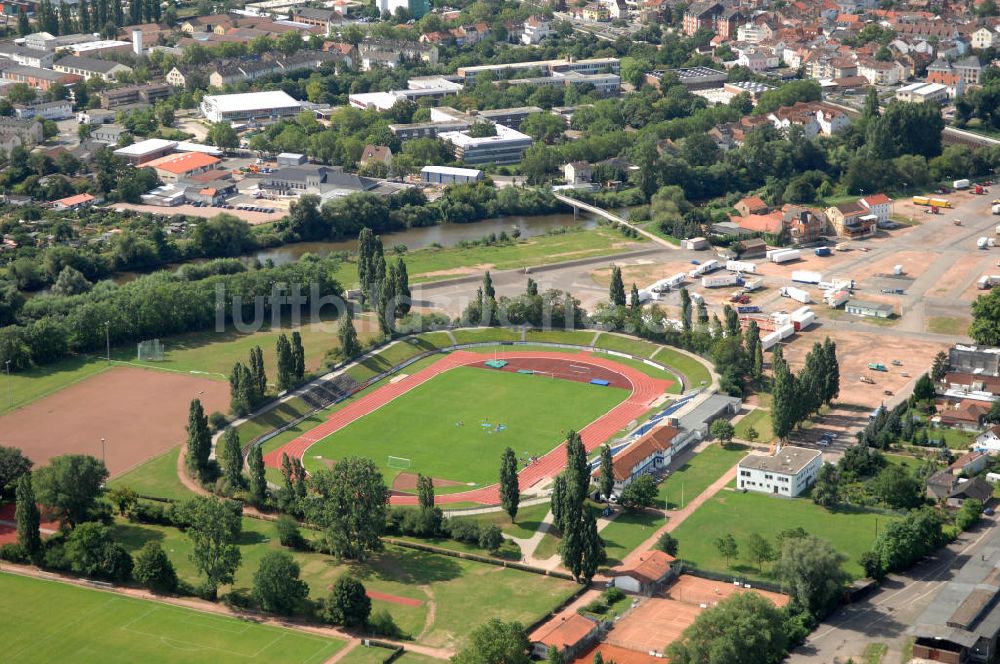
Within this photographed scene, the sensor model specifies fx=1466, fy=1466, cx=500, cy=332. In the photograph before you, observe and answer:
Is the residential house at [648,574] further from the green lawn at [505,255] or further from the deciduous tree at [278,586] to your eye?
the green lawn at [505,255]

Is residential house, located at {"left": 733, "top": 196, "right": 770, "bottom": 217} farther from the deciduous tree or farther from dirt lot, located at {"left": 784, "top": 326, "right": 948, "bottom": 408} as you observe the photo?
the deciduous tree

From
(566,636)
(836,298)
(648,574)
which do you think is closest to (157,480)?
(566,636)

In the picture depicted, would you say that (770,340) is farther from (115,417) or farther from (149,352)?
(115,417)

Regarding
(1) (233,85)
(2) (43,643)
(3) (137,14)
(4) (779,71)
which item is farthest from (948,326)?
(3) (137,14)

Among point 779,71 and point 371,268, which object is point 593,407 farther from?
point 779,71

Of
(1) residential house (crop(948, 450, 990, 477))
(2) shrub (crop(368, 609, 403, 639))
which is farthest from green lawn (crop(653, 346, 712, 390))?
(2) shrub (crop(368, 609, 403, 639))

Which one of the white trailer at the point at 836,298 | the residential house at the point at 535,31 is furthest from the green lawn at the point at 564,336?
the residential house at the point at 535,31
